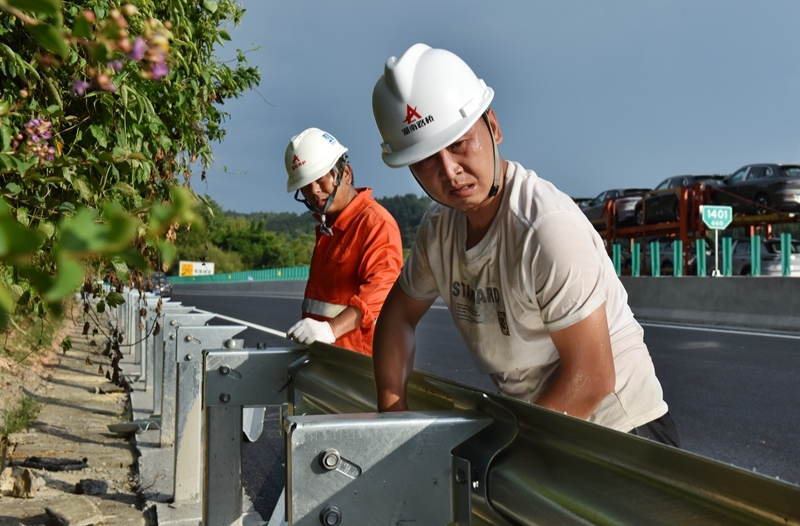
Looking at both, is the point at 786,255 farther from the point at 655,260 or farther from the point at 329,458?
the point at 329,458

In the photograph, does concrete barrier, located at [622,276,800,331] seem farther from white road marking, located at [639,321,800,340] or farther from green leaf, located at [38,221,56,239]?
green leaf, located at [38,221,56,239]

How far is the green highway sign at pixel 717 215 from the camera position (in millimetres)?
21641

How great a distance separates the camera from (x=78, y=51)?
11.7 feet

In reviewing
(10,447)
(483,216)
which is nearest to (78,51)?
(483,216)

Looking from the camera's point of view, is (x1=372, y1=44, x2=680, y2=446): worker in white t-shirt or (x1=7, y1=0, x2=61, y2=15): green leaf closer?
(x1=7, y1=0, x2=61, y2=15): green leaf

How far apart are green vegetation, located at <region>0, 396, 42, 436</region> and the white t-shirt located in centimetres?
494

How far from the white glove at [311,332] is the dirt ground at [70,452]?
126 cm

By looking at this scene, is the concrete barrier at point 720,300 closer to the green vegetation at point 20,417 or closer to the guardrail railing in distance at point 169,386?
the guardrail railing in distance at point 169,386

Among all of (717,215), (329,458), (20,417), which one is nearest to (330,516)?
(329,458)

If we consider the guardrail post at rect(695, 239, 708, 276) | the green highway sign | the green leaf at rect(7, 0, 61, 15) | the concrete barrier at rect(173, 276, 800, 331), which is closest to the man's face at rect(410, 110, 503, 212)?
the green leaf at rect(7, 0, 61, 15)

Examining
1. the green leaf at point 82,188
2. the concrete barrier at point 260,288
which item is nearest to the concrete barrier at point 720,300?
the green leaf at point 82,188

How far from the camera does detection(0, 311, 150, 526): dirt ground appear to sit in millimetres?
4855

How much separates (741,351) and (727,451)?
21.4 feet

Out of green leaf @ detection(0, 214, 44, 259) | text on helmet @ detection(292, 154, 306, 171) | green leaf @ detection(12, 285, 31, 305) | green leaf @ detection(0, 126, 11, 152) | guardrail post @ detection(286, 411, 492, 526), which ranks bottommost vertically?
guardrail post @ detection(286, 411, 492, 526)
